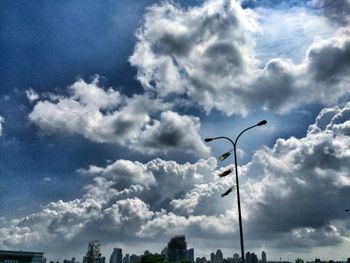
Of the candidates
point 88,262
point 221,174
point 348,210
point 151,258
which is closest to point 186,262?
point 151,258

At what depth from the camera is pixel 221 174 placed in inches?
1271

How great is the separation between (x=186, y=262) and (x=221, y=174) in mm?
145045

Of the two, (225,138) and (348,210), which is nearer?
(225,138)

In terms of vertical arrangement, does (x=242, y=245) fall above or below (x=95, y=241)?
below

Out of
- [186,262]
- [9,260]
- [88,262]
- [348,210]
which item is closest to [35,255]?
[9,260]

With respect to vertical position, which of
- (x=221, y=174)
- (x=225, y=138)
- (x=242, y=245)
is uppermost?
(x=225, y=138)

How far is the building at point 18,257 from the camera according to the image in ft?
467

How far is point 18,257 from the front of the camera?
14412cm

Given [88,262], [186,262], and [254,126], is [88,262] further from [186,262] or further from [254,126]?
[254,126]

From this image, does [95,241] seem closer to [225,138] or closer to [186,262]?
[186,262]

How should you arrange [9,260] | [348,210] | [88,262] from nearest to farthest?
1. [348,210]
2. [88,262]
3. [9,260]

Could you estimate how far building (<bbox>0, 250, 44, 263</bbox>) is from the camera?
467 ft

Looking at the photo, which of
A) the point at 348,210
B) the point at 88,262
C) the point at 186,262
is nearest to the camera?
the point at 348,210

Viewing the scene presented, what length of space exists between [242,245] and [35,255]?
144 meters
